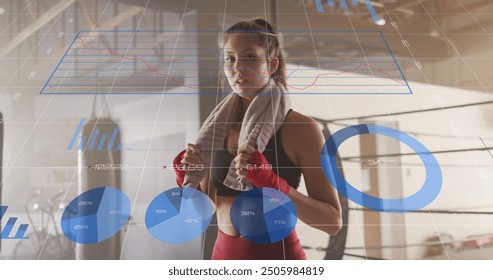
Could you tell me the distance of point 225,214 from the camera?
0.94 m

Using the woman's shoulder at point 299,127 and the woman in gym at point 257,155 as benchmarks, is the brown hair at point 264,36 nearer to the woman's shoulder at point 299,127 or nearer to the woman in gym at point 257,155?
the woman in gym at point 257,155

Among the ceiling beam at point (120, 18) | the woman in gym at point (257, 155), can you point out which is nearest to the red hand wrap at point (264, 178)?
the woman in gym at point (257, 155)

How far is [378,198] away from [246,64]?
1.58ft

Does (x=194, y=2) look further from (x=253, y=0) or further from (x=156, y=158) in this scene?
(x=156, y=158)

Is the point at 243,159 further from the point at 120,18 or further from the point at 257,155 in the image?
the point at 120,18

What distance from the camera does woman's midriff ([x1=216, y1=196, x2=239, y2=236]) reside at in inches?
36.3

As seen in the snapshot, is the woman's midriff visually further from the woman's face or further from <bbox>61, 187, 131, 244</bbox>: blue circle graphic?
the woman's face

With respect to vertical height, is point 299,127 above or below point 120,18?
below

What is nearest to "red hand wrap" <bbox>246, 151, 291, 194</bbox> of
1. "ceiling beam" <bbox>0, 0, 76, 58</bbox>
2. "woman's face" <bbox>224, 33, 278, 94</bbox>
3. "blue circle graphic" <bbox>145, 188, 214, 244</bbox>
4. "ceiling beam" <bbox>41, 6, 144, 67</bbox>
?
"blue circle graphic" <bbox>145, 188, 214, 244</bbox>

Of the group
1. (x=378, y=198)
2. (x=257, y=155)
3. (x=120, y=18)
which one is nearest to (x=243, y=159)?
(x=257, y=155)

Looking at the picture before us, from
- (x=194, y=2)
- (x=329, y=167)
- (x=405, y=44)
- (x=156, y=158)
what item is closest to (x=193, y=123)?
(x=156, y=158)

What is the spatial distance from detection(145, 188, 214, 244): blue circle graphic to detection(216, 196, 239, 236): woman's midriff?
0.05 feet

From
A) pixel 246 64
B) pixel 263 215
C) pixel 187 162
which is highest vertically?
pixel 246 64
